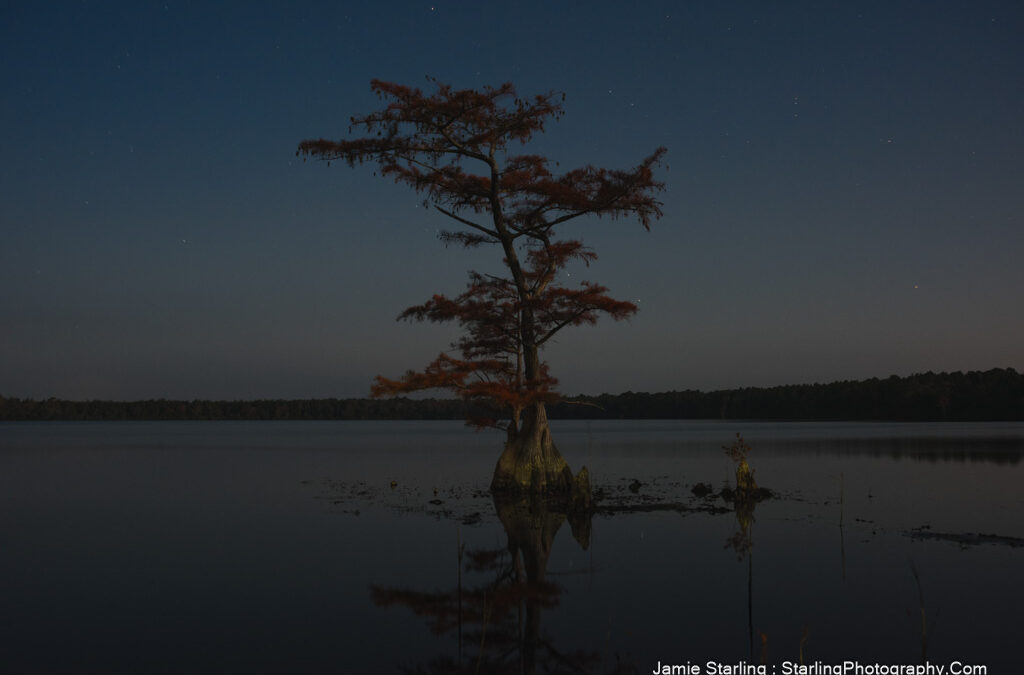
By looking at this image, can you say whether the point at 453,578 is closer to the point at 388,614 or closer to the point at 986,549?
the point at 388,614

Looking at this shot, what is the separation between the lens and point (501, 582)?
46.1 feet

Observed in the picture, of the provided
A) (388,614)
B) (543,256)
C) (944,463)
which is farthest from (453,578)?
(944,463)

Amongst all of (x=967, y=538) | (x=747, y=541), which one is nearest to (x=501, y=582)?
(x=747, y=541)

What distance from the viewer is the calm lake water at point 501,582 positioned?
9.98 m

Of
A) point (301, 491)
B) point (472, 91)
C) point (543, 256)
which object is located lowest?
point (301, 491)

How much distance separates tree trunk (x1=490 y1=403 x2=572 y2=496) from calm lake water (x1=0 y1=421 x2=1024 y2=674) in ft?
3.12

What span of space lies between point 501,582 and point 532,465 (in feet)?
36.4

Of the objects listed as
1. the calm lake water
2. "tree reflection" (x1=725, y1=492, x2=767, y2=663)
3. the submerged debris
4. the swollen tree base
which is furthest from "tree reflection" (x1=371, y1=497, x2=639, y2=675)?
the submerged debris

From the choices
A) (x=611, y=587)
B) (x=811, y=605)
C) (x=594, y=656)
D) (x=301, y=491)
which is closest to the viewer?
(x=594, y=656)

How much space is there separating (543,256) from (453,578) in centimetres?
1422

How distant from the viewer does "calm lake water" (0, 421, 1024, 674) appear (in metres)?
9.98

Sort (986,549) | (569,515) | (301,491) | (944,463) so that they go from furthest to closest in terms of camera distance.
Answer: (944,463) < (301,491) < (569,515) < (986,549)

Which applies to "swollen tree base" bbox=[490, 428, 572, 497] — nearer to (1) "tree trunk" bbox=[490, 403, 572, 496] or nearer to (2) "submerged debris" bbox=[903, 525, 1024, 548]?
(1) "tree trunk" bbox=[490, 403, 572, 496]

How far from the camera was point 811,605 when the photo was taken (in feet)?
39.1
